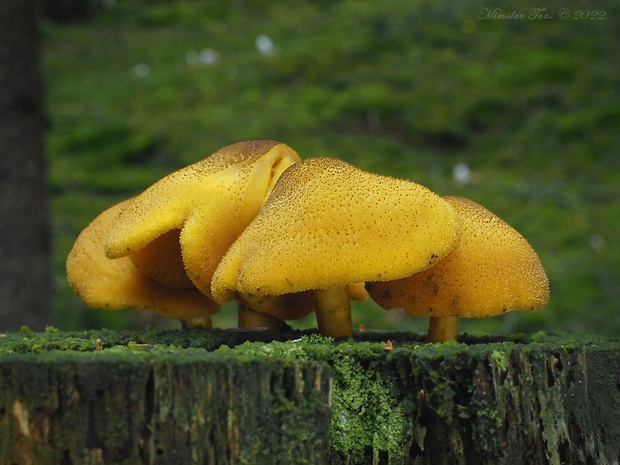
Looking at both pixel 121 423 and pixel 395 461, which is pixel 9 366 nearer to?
pixel 121 423

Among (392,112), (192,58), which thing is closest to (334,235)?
(392,112)

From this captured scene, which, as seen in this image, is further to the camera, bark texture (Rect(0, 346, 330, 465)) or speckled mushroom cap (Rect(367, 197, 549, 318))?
speckled mushroom cap (Rect(367, 197, 549, 318))

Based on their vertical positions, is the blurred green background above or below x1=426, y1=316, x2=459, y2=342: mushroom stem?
above

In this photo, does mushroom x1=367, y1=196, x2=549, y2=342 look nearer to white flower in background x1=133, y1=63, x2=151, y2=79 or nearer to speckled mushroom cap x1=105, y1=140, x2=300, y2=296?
speckled mushroom cap x1=105, y1=140, x2=300, y2=296

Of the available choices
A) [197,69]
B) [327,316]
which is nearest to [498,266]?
[327,316]

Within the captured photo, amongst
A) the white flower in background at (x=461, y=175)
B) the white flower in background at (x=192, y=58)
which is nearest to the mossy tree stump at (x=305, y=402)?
the white flower in background at (x=461, y=175)

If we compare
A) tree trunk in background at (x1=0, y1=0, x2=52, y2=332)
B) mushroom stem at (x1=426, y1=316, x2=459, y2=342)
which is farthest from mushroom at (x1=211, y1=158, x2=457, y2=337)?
tree trunk in background at (x1=0, y1=0, x2=52, y2=332)

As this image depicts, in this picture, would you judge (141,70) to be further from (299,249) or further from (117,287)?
(299,249)
